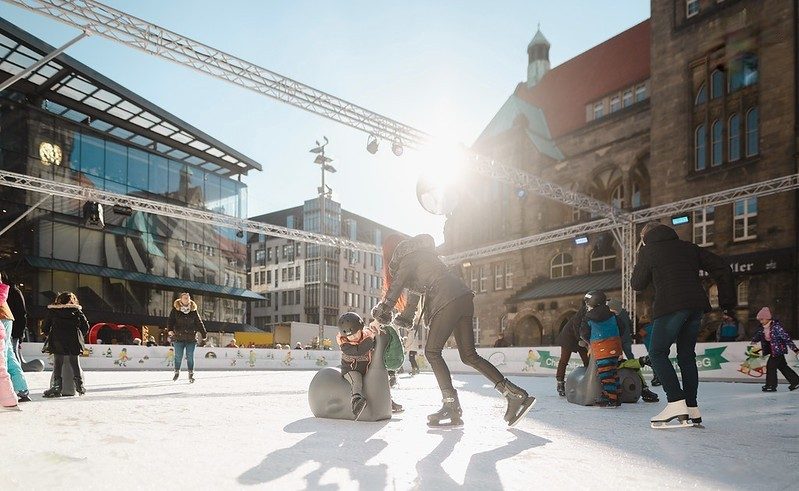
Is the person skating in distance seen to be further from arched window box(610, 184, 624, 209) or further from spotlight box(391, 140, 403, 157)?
arched window box(610, 184, 624, 209)

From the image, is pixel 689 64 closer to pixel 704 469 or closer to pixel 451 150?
pixel 451 150

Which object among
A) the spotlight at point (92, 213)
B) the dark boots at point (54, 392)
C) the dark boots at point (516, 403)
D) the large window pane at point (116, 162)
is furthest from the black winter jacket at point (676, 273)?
the large window pane at point (116, 162)

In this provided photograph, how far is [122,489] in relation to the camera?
9.02ft

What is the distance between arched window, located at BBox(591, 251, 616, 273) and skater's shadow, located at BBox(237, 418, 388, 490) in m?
27.9

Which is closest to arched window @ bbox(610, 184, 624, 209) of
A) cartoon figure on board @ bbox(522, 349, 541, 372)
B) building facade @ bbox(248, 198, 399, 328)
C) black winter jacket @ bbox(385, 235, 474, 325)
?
cartoon figure on board @ bbox(522, 349, 541, 372)

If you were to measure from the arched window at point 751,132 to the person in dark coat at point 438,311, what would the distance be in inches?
934

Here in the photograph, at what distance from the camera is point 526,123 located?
1464 inches

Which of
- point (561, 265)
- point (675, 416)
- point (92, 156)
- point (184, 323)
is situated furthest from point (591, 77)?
point (675, 416)

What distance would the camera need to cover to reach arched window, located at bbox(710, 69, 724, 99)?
2572 centimetres

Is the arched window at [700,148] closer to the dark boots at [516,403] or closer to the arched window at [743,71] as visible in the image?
the arched window at [743,71]

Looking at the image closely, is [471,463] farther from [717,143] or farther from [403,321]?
→ [717,143]

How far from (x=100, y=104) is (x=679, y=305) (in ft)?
113

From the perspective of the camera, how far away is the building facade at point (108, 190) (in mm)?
29391

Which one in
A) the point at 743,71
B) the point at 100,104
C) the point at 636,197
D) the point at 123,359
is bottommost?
the point at 123,359
